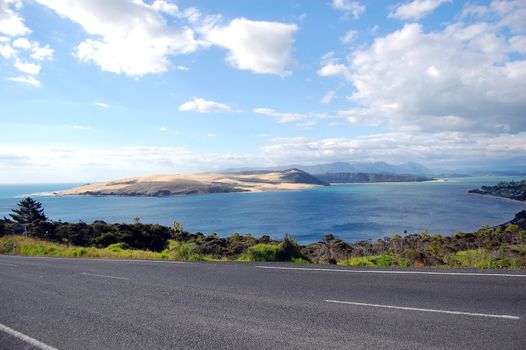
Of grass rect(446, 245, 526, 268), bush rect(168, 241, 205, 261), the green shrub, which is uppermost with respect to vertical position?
grass rect(446, 245, 526, 268)

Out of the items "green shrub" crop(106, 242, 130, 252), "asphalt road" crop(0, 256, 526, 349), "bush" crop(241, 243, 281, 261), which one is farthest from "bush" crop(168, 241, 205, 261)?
"green shrub" crop(106, 242, 130, 252)

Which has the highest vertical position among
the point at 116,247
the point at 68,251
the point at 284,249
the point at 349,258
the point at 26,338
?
the point at 26,338

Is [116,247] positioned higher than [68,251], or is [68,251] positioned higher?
[68,251]

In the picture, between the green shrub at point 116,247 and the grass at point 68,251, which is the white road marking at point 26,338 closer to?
the grass at point 68,251

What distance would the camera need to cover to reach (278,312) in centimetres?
704

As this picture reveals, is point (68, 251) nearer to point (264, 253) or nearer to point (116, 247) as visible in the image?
point (116, 247)

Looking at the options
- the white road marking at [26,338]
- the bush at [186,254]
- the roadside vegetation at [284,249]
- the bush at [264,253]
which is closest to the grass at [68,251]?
the roadside vegetation at [284,249]

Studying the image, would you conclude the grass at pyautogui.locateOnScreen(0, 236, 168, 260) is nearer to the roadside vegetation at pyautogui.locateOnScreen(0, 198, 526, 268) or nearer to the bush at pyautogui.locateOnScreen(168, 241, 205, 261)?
the roadside vegetation at pyautogui.locateOnScreen(0, 198, 526, 268)

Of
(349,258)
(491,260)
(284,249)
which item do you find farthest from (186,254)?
(491,260)

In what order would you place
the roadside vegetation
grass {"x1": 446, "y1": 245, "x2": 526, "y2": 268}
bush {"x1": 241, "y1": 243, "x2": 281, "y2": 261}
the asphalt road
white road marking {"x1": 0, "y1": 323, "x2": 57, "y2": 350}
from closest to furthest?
the asphalt road < white road marking {"x1": 0, "y1": 323, "x2": 57, "y2": 350} < grass {"x1": 446, "y1": 245, "x2": 526, "y2": 268} < the roadside vegetation < bush {"x1": 241, "y1": 243, "x2": 281, "y2": 261}

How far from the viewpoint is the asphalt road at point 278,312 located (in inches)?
217

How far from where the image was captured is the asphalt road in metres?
5.52

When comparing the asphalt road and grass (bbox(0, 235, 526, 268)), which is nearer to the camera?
the asphalt road

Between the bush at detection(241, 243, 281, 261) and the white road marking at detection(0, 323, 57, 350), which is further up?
the white road marking at detection(0, 323, 57, 350)
